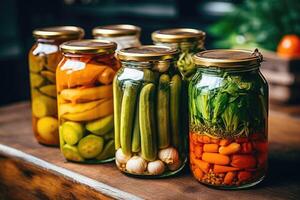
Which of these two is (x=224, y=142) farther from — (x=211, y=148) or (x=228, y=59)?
(x=228, y=59)

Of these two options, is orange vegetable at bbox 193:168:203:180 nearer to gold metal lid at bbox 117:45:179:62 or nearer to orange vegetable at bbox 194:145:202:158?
orange vegetable at bbox 194:145:202:158

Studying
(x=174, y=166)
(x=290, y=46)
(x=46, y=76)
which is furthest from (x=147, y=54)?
(x=290, y=46)

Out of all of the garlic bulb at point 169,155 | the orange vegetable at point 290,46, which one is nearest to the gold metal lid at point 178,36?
the garlic bulb at point 169,155

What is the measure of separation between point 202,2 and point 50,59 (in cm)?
178

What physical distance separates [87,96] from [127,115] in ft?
0.35

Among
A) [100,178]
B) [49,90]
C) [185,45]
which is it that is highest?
[185,45]

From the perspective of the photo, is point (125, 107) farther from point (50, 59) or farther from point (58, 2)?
point (58, 2)

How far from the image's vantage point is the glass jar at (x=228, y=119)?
92 centimetres

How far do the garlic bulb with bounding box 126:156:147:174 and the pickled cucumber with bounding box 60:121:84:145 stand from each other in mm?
117

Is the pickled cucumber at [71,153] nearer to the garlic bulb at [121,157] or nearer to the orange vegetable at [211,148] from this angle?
the garlic bulb at [121,157]

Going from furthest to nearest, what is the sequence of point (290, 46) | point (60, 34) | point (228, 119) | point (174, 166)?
point (290, 46) → point (60, 34) → point (174, 166) → point (228, 119)

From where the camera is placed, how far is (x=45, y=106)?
4.00 ft

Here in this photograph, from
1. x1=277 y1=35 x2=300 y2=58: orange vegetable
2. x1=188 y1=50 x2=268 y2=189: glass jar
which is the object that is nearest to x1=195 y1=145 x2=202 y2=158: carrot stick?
x1=188 y1=50 x2=268 y2=189: glass jar

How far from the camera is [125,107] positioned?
1004 mm
